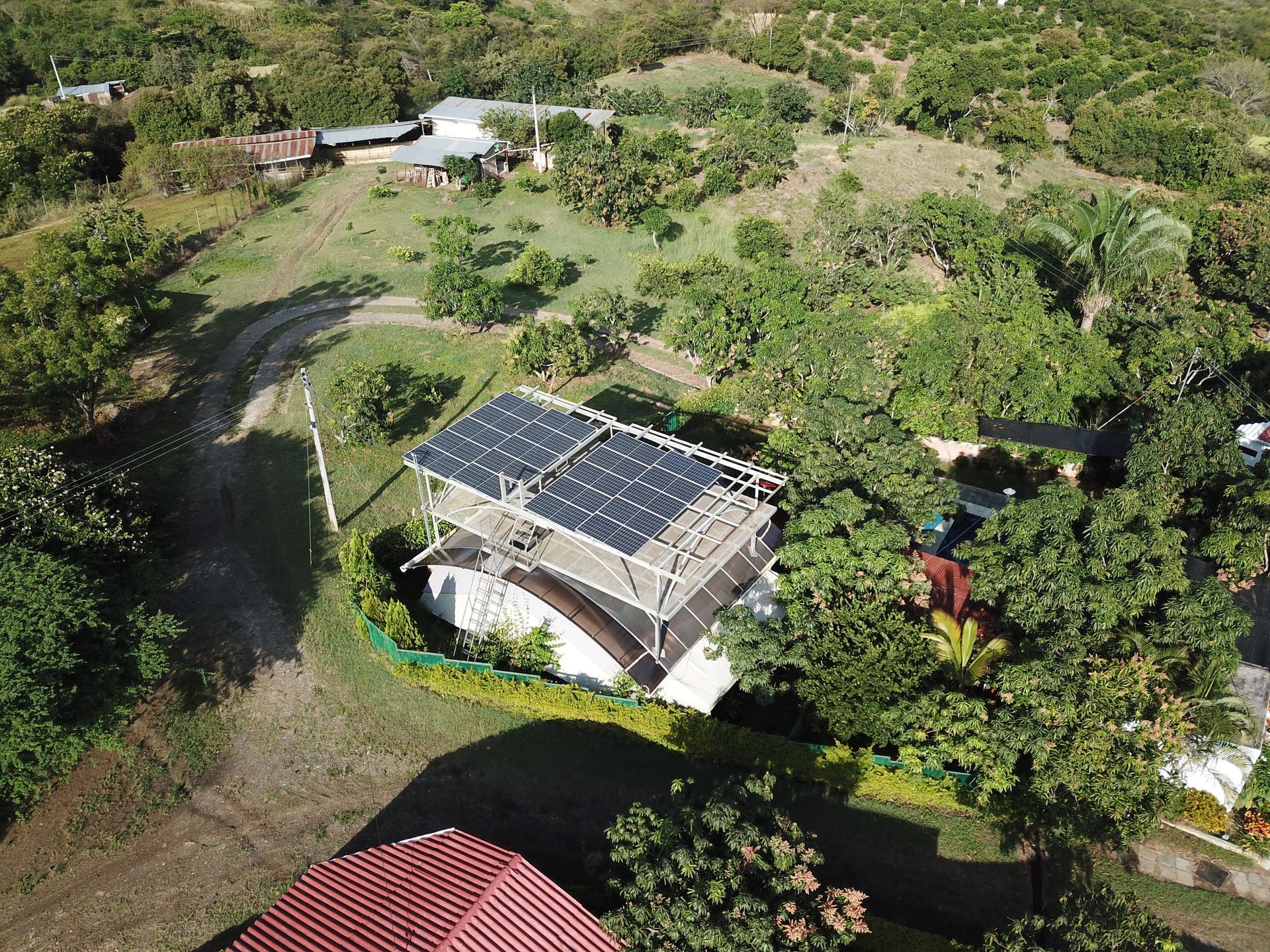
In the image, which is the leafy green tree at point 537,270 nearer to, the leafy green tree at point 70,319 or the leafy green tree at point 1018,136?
the leafy green tree at point 70,319

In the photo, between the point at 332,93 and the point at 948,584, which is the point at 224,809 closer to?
the point at 948,584

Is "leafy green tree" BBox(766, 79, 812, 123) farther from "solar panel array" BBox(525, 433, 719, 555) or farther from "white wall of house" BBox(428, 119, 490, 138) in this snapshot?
"solar panel array" BBox(525, 433, 719, 555)

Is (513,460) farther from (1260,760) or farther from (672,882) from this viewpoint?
(1260,760)

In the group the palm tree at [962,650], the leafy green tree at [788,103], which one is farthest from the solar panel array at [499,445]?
the leafy green tree at [788,103]

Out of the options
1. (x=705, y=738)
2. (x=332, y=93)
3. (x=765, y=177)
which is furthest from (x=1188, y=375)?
(x=332, y=93)

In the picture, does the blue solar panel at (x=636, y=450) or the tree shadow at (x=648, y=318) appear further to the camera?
the tree shadow at (x=648, y=318)

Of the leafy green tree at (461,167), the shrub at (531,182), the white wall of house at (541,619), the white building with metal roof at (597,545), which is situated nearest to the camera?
the white building with metal roof at (597,545)

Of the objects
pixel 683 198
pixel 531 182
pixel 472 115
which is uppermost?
pixel 472 115
